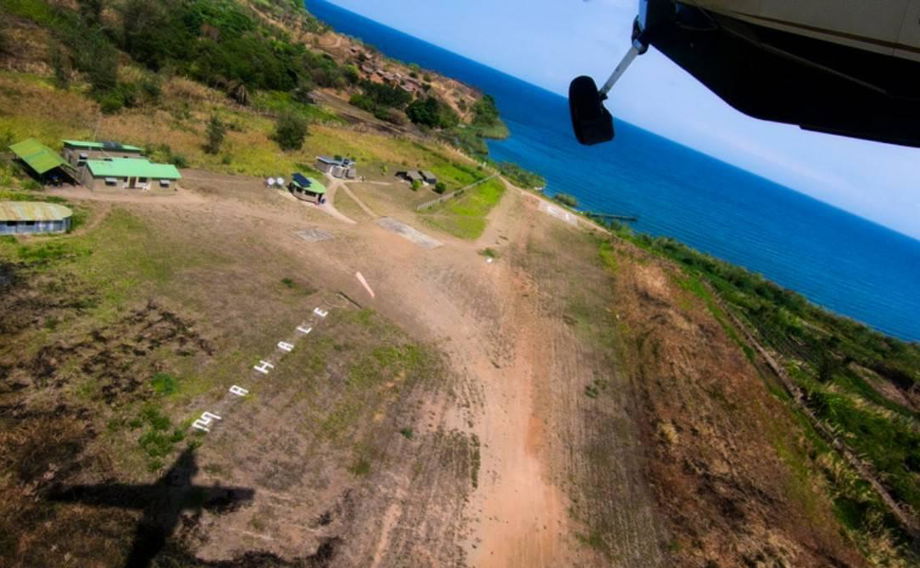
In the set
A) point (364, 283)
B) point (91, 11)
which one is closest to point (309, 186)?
point (364, 283)

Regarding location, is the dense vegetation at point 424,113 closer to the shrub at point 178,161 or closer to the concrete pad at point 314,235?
the shrub at point 178,161

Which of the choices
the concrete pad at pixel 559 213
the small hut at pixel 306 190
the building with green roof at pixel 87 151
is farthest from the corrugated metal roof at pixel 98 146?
the concrete pad at pixel 559 213

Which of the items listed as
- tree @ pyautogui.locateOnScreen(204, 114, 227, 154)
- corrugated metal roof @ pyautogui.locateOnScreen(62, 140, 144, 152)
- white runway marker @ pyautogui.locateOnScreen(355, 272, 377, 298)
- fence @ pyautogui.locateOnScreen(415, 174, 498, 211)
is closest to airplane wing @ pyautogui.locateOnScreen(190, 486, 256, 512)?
white runway marker @ pyautogui.locateOnScreen(355, 272, 377, 298)

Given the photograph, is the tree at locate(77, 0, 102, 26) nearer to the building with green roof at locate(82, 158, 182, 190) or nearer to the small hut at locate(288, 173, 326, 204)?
the building with green roof at locate(82, 158, 182, 190)

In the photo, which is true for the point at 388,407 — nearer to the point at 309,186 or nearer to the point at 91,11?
the point at 309,186

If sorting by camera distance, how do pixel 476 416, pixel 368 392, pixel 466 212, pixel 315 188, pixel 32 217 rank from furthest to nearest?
pixel 466 212, pixel 315 188, pixel 32 217, pixel 476 416, pixel 368 392
